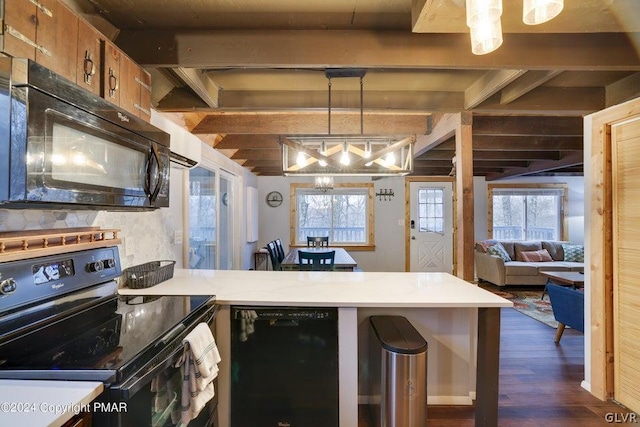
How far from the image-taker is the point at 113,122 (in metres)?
1.15

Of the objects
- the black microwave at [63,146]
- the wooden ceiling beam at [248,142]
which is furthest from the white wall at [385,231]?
the black microwave at [63,146]

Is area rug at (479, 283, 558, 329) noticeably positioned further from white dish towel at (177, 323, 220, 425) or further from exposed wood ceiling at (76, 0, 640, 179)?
white dish towel at (177, 323, 220, 425)

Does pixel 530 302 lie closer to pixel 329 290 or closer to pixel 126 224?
pixel 329 290

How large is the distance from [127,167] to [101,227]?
631 millimetres

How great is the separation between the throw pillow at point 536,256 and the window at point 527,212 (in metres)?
0.82

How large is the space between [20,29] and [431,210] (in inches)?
244

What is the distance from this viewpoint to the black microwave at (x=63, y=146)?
2.63 ft

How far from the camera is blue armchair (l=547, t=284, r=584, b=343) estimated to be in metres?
2.73

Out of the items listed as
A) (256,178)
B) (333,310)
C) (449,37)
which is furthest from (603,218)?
(256,178)

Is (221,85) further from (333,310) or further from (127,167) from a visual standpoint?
(333,310)

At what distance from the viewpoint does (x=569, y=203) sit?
6.16 m

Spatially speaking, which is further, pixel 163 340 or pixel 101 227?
pixel 101 227

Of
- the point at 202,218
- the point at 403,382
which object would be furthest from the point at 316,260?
the point at 403,382

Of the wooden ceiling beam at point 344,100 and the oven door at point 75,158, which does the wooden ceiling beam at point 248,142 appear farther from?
the oven door at point 75,158
